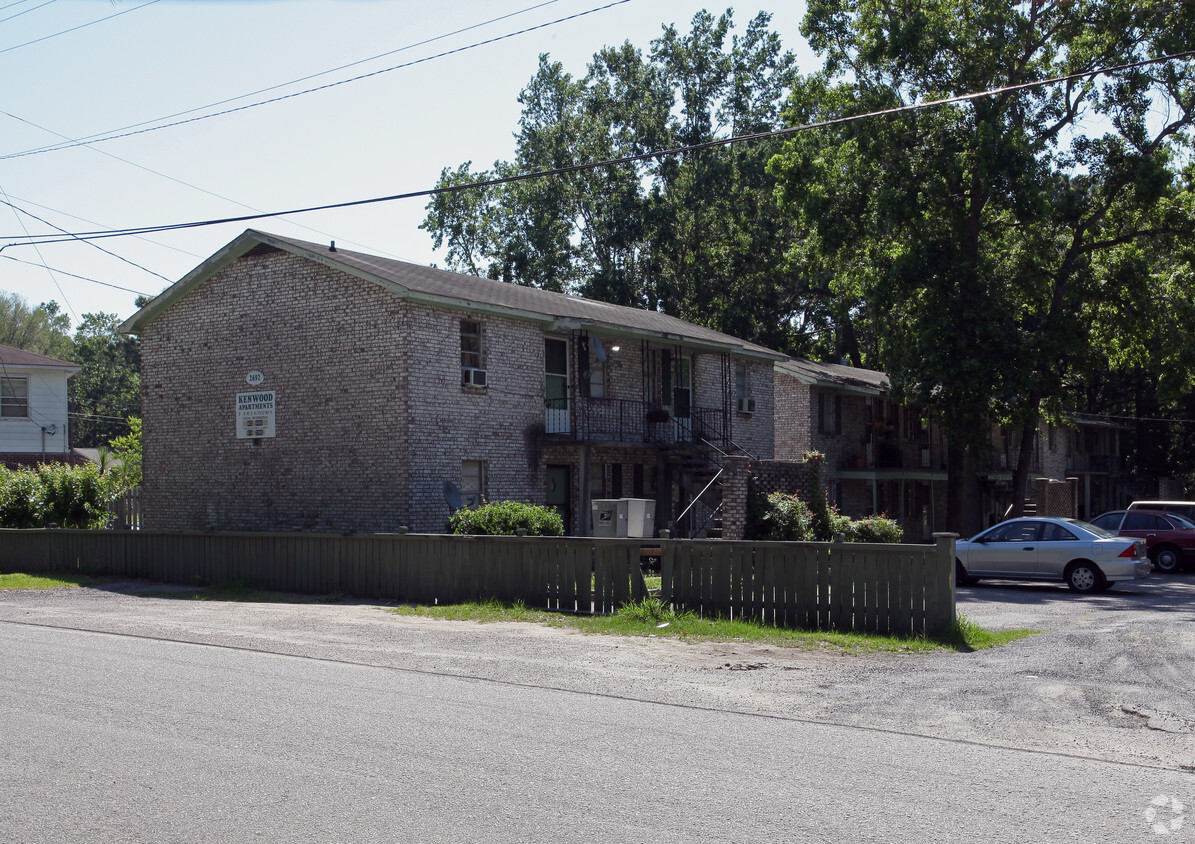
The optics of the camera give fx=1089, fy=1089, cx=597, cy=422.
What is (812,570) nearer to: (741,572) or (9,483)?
(741,572)

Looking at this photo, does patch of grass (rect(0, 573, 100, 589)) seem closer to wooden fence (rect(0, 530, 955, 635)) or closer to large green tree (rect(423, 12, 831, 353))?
wooden fence (rect(0, 530, 955, 635))

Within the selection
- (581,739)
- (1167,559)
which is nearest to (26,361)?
(1167,559)

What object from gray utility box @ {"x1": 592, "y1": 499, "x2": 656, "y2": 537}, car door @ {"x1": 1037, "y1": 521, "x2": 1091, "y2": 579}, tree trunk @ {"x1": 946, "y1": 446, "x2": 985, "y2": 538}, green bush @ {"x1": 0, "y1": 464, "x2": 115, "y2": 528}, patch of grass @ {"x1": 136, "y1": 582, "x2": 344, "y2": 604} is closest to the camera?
patch of grass @ {"x1": 136, "y1": 582, "x2": 344, "y2": 604}

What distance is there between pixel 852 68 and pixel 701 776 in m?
31.6

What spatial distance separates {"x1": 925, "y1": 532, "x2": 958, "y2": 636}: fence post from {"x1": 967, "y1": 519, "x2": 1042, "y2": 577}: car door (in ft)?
31.0

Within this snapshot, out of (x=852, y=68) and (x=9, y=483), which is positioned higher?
(x=852, y=68)

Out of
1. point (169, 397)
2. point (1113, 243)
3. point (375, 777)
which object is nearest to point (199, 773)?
point (375, 777)

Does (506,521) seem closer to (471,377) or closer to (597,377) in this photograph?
(471,377)

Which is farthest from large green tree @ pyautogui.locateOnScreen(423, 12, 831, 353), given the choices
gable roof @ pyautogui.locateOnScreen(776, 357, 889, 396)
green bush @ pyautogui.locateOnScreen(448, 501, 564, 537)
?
green bush @ pyautogui.locateOnScreen(448, 501, 564, 537)

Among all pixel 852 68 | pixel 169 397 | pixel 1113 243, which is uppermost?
pixel 852 68

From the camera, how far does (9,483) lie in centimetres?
2506

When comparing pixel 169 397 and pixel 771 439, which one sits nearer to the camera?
pixel 169 397

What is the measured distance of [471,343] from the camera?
2436 centimetres

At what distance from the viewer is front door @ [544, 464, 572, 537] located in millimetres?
26438
